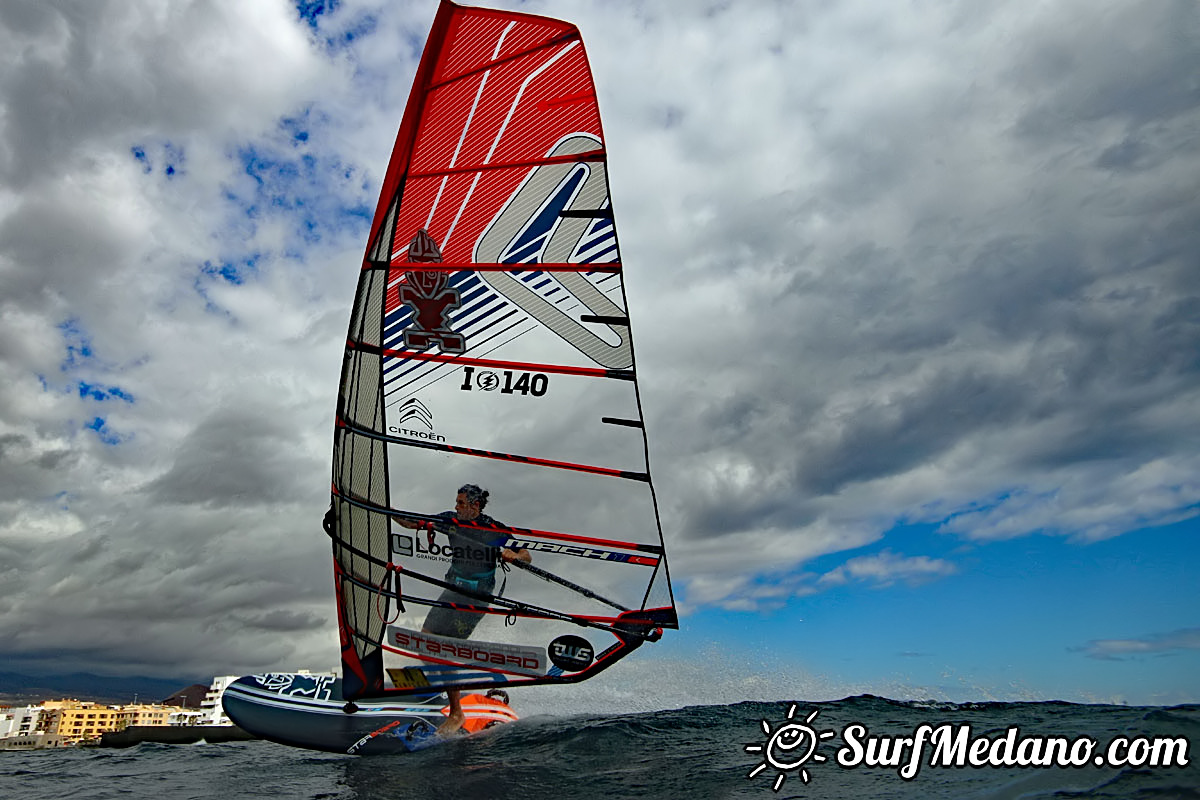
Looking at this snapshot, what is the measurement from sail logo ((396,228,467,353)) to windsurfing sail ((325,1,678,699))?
0.5 inches

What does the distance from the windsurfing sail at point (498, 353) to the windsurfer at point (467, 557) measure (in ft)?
0.06

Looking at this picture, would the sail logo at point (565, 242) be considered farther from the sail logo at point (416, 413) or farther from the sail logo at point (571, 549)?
the sail logo at point (571, 549)

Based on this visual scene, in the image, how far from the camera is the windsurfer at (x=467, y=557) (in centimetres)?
630

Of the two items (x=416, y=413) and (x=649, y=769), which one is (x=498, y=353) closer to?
(x=416, y=413)

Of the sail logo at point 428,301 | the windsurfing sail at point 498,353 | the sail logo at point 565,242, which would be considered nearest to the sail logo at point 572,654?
the windsurfing sail at point 498,353

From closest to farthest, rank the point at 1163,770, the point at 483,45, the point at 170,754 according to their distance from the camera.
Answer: the point at 1163,770 → the point at 483,45 → the point at 170,754

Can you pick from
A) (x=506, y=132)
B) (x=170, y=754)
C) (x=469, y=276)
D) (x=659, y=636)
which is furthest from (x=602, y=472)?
(x=170, y=754)

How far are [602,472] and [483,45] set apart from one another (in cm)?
384

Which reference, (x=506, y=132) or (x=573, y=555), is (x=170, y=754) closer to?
(x=573, y=555)

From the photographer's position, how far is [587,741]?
664 centimetres

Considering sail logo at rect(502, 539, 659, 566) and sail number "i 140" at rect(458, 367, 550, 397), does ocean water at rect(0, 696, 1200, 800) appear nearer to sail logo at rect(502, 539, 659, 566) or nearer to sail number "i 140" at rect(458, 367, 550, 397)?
sail logo at rect(502, 539, 659, 566)

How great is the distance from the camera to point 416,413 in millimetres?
6301

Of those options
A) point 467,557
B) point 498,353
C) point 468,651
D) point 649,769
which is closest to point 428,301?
point 498,353

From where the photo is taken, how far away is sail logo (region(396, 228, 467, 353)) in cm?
636
